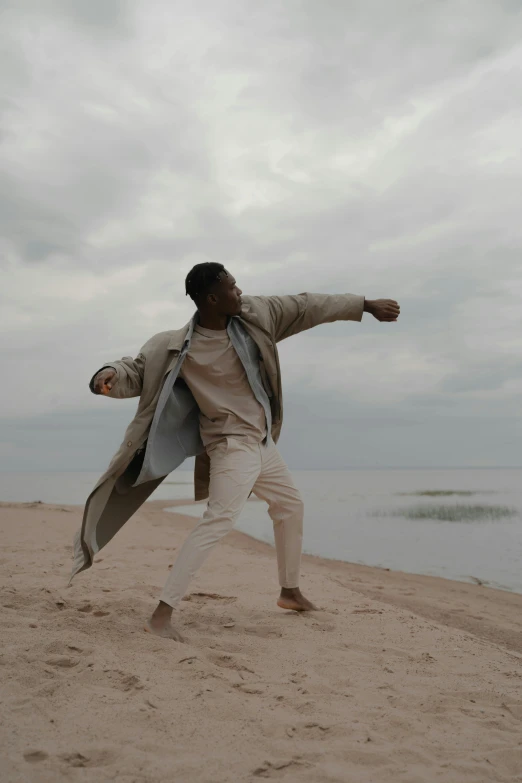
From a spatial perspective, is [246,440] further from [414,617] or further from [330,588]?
[330,588]

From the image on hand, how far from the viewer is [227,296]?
4.11m

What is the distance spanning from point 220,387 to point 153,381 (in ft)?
1.48

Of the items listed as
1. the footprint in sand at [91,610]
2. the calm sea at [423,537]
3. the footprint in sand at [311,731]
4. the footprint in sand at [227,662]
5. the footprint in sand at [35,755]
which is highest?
the footprint in sand at [35,755]

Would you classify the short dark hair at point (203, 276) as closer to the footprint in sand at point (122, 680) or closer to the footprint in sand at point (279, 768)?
the footprint in sand at point (122, 680)

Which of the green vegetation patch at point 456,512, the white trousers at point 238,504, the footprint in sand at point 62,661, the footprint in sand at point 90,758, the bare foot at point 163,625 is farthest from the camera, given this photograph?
the green vegetation patch at point 456,512

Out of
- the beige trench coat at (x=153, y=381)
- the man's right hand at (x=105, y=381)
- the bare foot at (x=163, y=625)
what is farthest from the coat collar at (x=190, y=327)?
the bare foot at (x=163, y=625)

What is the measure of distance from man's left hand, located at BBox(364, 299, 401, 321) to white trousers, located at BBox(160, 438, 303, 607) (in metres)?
1.22

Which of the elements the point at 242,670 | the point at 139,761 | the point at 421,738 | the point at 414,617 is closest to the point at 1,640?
the point at 242,670

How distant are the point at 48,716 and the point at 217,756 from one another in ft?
2.29

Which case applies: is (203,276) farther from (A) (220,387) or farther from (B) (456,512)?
(B) (456,512)

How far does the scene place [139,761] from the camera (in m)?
2.08

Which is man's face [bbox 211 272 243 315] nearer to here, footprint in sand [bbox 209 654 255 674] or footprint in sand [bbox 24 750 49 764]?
footprint in sand [bbox 209 654 255 674]

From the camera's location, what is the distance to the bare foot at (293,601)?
14.6ft

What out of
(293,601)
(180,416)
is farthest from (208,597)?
(180,416)
